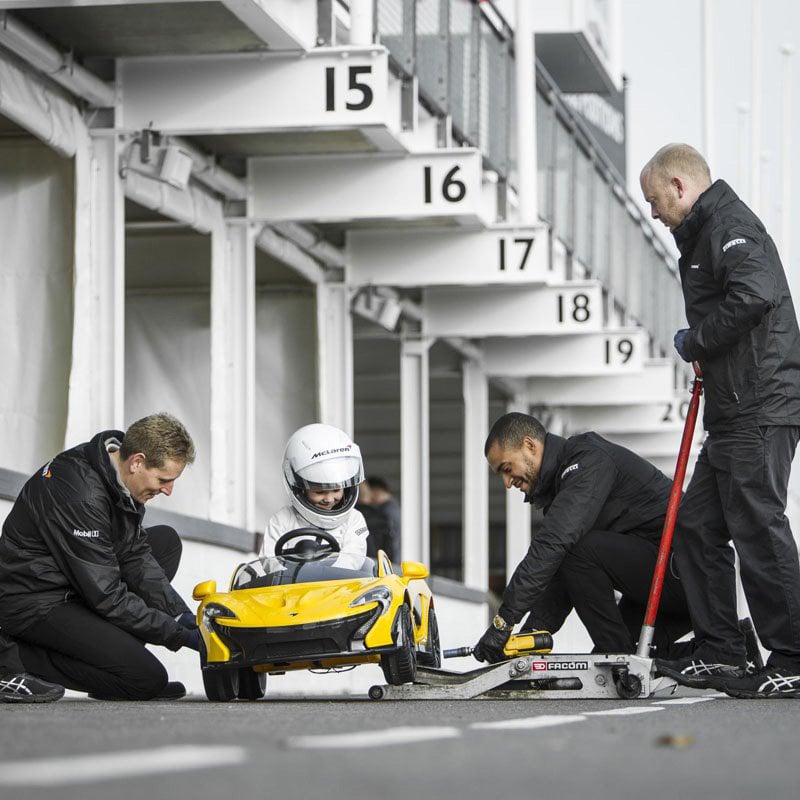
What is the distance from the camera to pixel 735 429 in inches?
299

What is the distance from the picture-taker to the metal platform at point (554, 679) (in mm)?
7301

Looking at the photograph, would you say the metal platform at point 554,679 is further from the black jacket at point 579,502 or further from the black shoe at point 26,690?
the black shoe at point 26,690

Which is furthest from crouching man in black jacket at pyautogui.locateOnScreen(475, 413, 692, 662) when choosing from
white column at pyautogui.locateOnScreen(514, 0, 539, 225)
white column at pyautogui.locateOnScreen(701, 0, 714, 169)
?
white column at pyautogui.locateOnScreen(701, 0, 714, 169)

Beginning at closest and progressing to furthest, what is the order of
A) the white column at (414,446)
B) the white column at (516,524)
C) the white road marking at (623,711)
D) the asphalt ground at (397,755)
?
the asphalt ground at (397,755) < the white road marking at (623,711) < the white column at (414,446) < the white column at (516,524)

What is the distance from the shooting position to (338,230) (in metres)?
15.5

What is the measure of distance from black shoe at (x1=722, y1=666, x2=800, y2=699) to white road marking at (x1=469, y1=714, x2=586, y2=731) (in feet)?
5.83

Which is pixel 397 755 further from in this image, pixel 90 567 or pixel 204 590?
pixel 90 567

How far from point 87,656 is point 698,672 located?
241cm

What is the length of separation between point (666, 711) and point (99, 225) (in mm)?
5795

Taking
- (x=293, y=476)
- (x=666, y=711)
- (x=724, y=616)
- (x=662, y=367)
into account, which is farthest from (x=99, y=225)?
Result: (x=662, y=367)

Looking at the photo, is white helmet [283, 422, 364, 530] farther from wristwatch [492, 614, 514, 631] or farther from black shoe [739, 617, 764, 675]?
black shoe [739, 617, 764, 675]

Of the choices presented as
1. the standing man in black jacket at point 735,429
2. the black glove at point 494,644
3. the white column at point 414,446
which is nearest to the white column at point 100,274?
the black glove at point 494,644

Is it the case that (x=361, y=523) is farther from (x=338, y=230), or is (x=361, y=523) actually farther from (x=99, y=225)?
(x=338, y=230)

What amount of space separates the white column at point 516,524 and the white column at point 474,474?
2401mm
